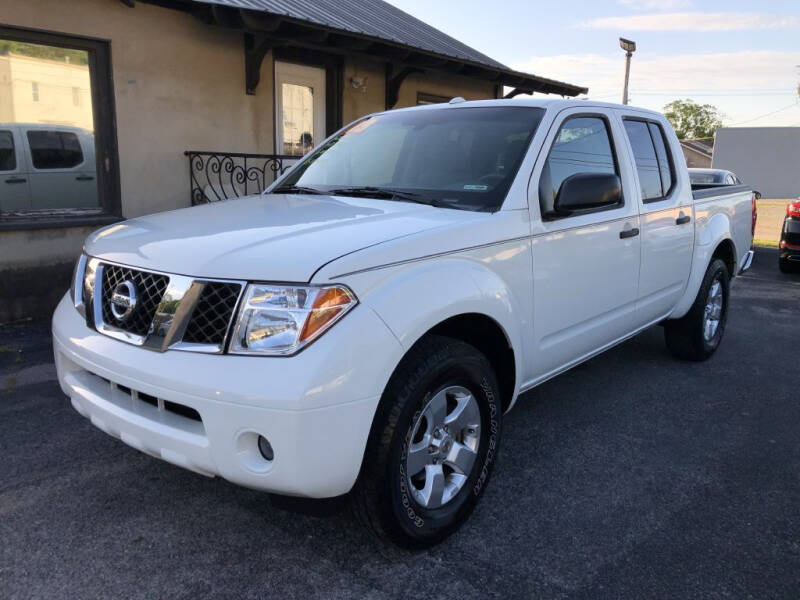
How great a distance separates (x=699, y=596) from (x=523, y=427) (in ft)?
5.14

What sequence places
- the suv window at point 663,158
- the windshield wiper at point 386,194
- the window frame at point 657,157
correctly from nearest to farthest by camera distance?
the windshield wiper at point 386,194
the window frame at point 657,157
the suv window at point 663,158

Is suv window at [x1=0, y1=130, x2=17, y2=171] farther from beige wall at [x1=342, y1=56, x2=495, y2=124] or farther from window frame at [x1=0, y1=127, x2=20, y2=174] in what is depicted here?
beige wall at [x1=342, y1=56, x2=495, y2=124]

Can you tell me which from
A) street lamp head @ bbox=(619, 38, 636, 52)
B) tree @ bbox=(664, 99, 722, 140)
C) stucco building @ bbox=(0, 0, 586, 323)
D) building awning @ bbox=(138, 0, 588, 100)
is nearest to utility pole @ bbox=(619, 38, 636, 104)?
street lamp head @ bbox=(619, 38, 636, 52)

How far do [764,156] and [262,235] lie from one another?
129 ft

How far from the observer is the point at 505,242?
9.47 feet

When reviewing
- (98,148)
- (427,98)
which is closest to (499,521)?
(98,148)

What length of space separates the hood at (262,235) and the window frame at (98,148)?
3.77 metres

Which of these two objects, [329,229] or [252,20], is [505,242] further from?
[252,20]

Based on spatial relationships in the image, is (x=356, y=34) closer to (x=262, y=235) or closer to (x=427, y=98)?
(x=427, y=98)

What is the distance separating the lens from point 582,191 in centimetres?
309

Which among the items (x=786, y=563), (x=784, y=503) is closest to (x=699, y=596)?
(x=786, y=563)

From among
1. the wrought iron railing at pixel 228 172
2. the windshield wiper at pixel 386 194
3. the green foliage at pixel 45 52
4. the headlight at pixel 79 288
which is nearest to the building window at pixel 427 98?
the wrought iron railing at pixel 228 172

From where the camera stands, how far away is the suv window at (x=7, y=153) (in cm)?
627

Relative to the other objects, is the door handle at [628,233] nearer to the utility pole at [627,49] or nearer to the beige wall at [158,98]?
the beige wall at [158,98]
